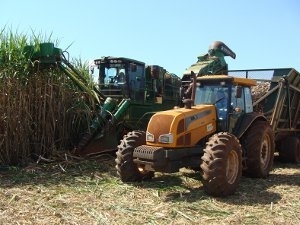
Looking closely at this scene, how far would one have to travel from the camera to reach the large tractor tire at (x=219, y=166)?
233 inches

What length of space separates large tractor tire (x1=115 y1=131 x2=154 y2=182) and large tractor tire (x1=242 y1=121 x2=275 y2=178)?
184cm

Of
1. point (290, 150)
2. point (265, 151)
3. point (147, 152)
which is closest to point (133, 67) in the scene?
point (290, 150)

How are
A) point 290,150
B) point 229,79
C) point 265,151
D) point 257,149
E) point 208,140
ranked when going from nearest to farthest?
1. point 208,140
2. point 229,79
3. point 257,149
4. point 265,151
5. point 290,150

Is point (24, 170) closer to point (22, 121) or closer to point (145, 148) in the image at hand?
point (22, 121)

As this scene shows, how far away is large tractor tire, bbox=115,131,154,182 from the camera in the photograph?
672 cm

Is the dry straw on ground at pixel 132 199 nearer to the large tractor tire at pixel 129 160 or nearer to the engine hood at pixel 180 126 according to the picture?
the large tractor tire at pixel 129 160

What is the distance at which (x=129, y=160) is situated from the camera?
264 inches

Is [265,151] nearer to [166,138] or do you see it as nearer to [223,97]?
[223,97]

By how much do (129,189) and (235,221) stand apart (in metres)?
1.99

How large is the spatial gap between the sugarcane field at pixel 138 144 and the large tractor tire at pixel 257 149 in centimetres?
2

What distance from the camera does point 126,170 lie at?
265 inches

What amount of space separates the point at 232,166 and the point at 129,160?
5.18 ft

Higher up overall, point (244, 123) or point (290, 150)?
point (244, 123)

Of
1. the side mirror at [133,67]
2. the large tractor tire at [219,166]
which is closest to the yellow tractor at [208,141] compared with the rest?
the large tractor tire at [219,166]
